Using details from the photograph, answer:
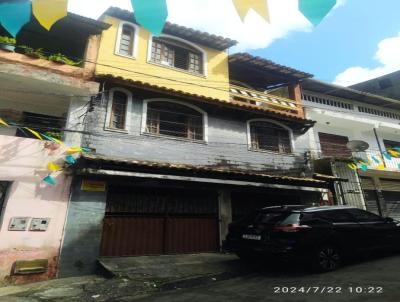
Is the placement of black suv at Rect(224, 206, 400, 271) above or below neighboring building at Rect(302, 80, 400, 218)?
below

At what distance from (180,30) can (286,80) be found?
234 inches

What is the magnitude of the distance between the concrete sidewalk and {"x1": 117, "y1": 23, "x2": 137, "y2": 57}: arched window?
7.30 m

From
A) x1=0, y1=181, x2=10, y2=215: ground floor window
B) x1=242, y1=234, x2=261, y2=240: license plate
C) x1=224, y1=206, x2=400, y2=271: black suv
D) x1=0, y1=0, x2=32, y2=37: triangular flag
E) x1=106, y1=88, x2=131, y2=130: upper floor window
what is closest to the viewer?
x1=0, y1=0, x2=32, y2=37: triangular flag

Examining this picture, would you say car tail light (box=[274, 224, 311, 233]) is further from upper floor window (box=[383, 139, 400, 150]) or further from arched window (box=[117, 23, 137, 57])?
upper floor window (box=[383, 139, 400, 150])

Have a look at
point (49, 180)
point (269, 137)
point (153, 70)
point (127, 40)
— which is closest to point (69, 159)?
point (49, 180)

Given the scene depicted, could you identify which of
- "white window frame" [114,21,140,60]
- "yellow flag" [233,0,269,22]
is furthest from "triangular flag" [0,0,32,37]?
"white window frame" [114,21,140,60]

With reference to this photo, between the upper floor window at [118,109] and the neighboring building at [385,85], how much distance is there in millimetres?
20829

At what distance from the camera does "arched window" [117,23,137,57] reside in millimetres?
11102

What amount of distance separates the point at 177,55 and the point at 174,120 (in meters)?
3.29

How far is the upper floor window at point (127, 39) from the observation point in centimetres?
1109

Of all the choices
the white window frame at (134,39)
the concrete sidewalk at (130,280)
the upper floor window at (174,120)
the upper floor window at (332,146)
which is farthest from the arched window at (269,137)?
the concrete sidewalk at (130,280)

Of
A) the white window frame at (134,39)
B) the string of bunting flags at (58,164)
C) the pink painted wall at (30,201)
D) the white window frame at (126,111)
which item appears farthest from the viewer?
the white window frame at (134,39)

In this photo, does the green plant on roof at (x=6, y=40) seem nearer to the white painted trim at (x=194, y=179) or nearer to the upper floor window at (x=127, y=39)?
the upper floor window at (x=127, y=39)

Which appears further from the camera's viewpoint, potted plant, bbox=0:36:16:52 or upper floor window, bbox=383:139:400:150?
upper floor window, bbox=383:139:400:150
